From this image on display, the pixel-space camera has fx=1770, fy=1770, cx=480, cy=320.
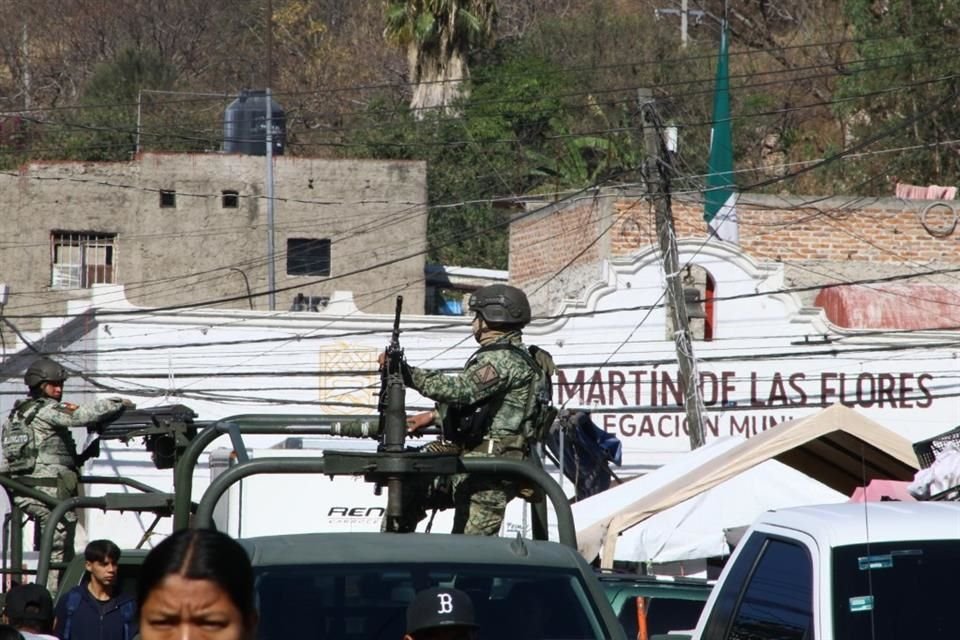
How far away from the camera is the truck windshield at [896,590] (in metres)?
5.82

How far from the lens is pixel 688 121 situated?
167 feet

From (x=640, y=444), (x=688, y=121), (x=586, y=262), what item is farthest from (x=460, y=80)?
(x=640, y=444)

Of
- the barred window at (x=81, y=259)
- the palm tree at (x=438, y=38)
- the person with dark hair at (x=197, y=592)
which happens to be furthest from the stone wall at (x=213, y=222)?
the person with dark hair at (x=197, y=592)

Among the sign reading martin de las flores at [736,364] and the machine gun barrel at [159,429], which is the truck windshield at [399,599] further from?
the sign reading martin de las flores at [736,364]

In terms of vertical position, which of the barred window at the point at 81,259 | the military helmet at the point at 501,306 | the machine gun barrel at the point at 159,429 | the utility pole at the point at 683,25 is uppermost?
the utility pole at the point at 683,25

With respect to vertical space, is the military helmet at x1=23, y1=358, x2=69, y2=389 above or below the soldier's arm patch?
above

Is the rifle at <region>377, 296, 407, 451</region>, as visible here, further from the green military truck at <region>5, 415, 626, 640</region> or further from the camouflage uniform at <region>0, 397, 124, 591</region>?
the camouflage uniform at <region>0, 397, 124, 591</region>

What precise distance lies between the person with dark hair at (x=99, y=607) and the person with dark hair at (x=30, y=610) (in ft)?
2.11

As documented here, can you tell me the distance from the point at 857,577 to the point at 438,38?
4537 cm

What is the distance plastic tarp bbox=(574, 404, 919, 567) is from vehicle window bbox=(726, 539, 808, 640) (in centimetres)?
897

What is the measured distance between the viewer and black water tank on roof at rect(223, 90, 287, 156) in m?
46.0

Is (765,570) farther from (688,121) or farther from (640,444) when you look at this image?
(688,121)

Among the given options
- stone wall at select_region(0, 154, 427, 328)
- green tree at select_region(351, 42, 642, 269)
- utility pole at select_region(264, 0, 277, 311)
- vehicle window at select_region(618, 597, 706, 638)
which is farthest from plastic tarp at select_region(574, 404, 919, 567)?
green tree at select_region(351, 42, 642, 269)

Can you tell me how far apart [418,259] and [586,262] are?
8423 millimetres
